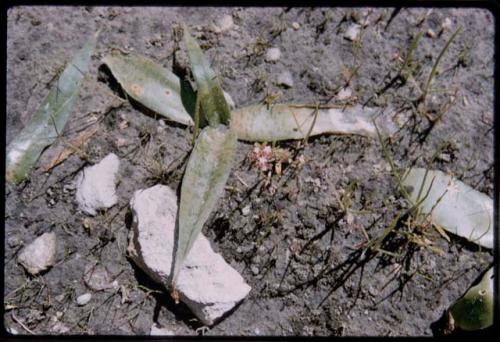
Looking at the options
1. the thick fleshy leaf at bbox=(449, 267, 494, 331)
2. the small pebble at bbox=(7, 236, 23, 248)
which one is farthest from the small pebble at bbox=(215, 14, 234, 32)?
the thick fleshy leaf at bbox=(449, 267, 494, 331)

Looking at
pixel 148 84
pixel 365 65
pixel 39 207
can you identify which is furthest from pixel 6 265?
pixel 365 65

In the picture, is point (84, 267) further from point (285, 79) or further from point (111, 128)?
point (285, 79)

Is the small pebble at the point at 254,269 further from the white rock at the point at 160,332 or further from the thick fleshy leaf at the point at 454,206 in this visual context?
the thick fleshy leaf at the point at 454,206

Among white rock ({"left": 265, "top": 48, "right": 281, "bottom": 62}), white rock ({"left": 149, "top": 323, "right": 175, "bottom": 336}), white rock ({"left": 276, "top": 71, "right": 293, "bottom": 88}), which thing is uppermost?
white rock ({"left": 265, "top": 48, "right": 281, "bottom": 62})

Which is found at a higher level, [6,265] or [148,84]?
[148,84]

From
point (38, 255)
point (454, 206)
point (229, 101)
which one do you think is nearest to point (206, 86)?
point (229, 101)

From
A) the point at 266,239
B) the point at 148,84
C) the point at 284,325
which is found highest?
the point at 148,84

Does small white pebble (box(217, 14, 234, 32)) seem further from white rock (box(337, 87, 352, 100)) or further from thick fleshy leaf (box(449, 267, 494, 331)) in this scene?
thick fleshy leaf (box(449, 267, 494, 331))
